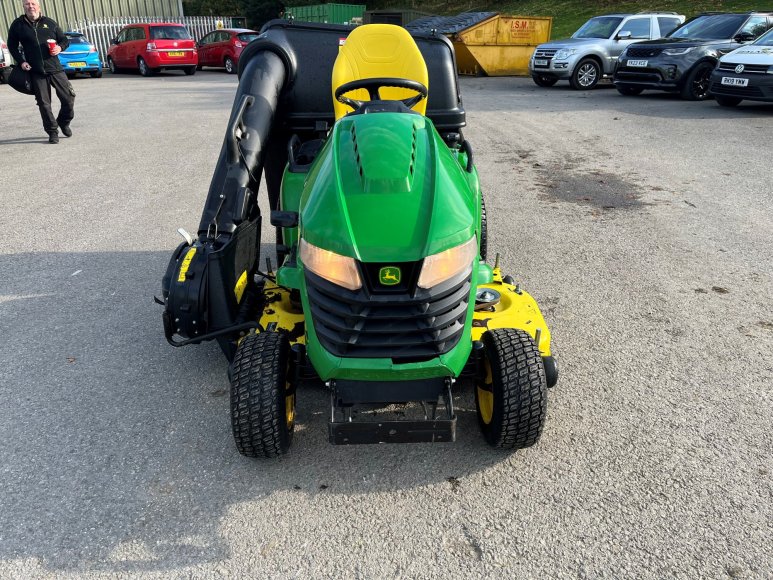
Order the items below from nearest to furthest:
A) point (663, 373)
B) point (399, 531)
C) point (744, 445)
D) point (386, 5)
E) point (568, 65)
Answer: point (399, 531), point (744, 445), point (663, 373), point (568, 65), point (386, 5)

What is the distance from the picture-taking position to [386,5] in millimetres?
41281

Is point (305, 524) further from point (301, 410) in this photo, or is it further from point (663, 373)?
point (663, 373)

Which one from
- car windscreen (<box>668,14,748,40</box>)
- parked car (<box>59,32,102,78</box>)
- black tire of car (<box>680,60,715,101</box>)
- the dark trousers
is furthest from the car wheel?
black tire of car (<box>680,60,715,101</box>)

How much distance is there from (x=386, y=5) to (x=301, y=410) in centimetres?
4241

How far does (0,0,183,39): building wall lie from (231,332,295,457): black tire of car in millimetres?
28706

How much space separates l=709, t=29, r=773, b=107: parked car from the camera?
10484mm

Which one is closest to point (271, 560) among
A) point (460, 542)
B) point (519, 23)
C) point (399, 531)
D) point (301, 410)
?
point (399, 531)

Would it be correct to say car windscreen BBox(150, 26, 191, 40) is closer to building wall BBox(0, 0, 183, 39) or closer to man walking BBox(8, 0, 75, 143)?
building wall BBox(0, 0, 183, 39)

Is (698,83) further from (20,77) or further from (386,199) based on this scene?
(386,199)

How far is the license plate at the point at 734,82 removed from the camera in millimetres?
10727

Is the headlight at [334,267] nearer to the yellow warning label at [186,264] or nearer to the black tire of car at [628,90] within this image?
the yellow warning label at [186,264]

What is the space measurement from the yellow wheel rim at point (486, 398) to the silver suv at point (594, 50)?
43.8 ft

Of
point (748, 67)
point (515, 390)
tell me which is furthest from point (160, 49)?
point (515, 390)

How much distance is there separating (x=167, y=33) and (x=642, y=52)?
15.0m
